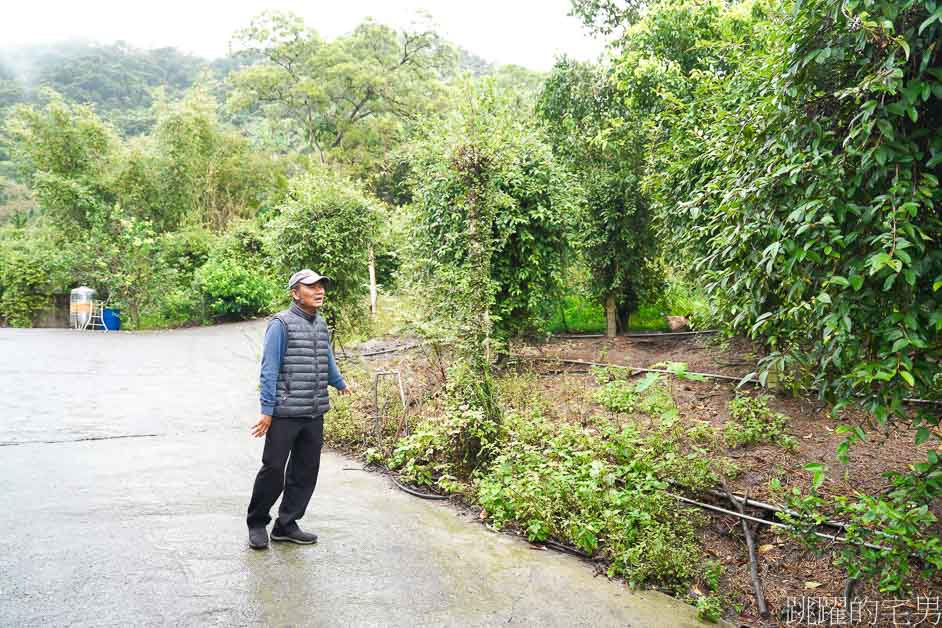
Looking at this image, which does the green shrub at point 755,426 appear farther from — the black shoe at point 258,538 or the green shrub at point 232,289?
the green shrub at point 232,289

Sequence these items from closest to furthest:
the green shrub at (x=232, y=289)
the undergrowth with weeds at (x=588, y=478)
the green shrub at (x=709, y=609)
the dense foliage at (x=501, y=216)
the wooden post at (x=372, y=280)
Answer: the green shrub at (x=709, y=609) < the undergrowth with weeds at (x=588, y=478) < the dense foliage at (x=501, y=216) < the wooden post at (x=372, y=280) < the green shrub at (x=232, y=289)

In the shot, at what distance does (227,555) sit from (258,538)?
201 mm

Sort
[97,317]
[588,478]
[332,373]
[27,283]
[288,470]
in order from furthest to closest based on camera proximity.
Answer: [27,283] < [97,317] < [588,478] < [332,373] < [288,470]

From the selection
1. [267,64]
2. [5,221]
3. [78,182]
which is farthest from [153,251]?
[5,221]

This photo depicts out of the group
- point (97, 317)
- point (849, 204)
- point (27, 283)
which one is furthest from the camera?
point (27, 283)

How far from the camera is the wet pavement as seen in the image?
10.9 ft

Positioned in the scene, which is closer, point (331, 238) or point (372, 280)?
point (331, 238)

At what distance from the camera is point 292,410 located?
3924 mm

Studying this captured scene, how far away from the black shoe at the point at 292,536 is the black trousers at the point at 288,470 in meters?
0.03

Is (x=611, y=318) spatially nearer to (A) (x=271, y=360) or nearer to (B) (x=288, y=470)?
(B) (x=288, y=470)

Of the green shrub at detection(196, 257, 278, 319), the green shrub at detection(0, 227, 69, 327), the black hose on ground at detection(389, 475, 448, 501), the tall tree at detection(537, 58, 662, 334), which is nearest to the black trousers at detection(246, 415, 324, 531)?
the black hose on ground at detection(389, 475, 448, 501)

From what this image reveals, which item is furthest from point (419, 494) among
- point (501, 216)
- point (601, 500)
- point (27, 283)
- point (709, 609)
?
point (27, 283)

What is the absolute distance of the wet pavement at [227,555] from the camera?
332cm

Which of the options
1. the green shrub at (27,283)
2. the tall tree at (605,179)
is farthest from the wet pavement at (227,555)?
the green shrub at (27,283)
